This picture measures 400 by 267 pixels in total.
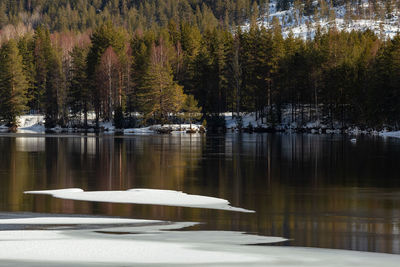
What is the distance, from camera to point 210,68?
311 ft

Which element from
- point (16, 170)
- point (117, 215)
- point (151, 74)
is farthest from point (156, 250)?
point (151, 74)

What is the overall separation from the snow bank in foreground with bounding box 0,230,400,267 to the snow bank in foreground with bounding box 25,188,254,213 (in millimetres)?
4427

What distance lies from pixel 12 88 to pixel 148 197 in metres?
→ 79.6

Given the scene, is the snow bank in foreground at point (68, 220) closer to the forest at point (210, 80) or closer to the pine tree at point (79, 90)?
the forest at point (210, 80)

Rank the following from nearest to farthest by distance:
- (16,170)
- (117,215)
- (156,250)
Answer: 1. (156,250)
2. (117,215)
3. (16,170)

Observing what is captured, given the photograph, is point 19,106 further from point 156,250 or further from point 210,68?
point 156,250

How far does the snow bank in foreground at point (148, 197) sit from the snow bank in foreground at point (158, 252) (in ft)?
14.5

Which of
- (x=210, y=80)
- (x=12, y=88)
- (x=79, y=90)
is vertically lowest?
(x=79, y=90)

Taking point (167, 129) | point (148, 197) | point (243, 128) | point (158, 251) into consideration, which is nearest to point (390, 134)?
point (243, 128)

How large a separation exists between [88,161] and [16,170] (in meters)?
5.54

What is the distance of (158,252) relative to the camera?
35.0 ft

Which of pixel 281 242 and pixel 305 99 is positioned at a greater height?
pixel 305 99

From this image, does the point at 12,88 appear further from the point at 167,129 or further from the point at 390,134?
the point at 390,134

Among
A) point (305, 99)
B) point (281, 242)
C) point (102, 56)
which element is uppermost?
point (102, 56)
